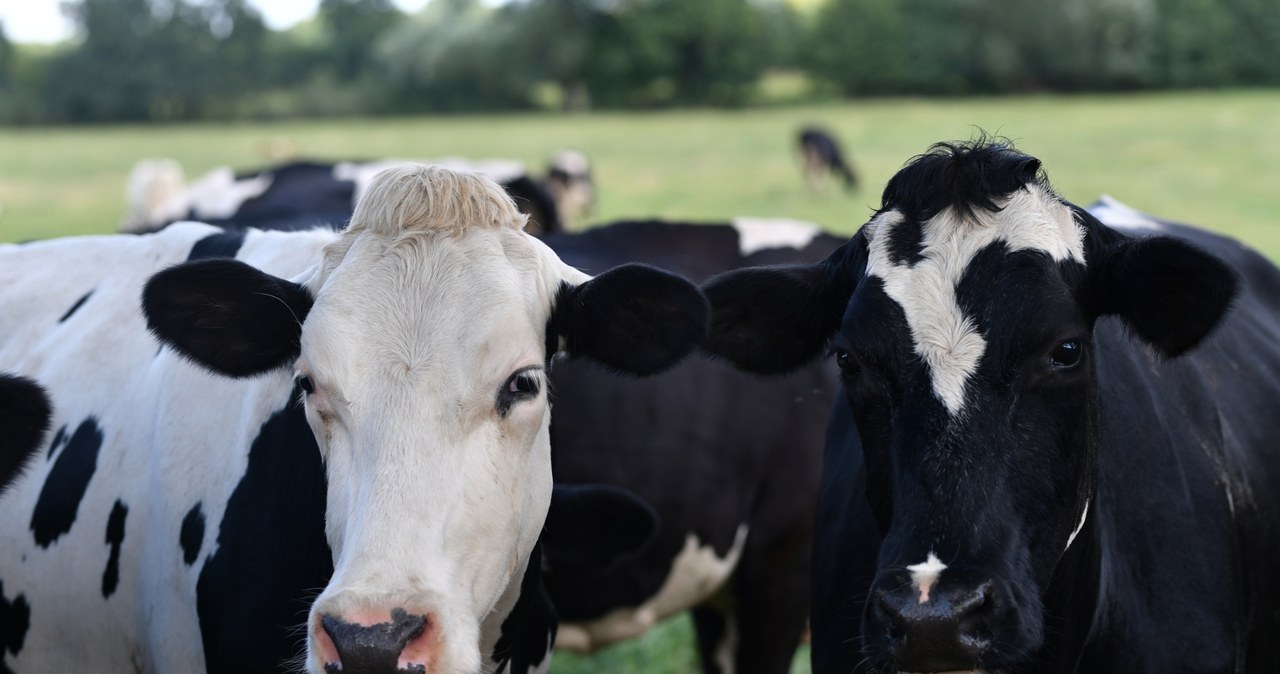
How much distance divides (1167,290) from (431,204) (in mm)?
1775

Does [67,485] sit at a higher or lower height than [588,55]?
higher

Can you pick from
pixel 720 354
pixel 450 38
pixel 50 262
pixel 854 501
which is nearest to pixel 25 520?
pixel 50 262

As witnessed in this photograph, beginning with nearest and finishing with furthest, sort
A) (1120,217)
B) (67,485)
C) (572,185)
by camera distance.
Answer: (67,485), (1120,217), (572,185)

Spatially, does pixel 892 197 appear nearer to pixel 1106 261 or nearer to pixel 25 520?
pixel 1106 261

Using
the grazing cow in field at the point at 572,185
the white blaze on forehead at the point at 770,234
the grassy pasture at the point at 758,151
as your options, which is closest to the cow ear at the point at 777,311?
the white blaze on forehead at the point at 770,234

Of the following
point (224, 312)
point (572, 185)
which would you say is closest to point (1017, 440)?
point (224, 312)

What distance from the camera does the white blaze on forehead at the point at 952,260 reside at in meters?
2.85

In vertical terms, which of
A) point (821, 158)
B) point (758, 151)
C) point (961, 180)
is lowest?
point (758, 151)

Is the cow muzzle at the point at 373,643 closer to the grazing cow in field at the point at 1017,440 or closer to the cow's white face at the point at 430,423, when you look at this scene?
the cow's white face at the point at 430,423

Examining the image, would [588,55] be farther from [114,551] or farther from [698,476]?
[114,551]

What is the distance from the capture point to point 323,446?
9.70 feet

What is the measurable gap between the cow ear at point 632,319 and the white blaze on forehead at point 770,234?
2278 millimetres

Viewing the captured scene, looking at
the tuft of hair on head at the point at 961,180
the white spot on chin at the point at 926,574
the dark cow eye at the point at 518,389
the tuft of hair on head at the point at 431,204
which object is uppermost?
the tuft of hair on head at the point at 961,180

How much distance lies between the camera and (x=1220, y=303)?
9.72ft
